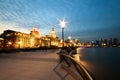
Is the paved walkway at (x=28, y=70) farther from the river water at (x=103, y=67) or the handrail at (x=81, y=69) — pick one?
the river water at (x=103, y=67)

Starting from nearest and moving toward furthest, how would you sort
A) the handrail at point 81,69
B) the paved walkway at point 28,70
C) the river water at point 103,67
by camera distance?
the handrail at point 81,69
the paved walkway at point 28,70
the river water at point 103,67

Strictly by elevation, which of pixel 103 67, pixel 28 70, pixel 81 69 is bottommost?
pixel 103 67

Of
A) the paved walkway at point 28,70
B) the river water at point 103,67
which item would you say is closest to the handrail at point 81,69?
the paved walkway at point 28,70

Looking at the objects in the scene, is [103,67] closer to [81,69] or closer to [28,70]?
[28,70]

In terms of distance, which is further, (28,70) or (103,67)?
(103,67)

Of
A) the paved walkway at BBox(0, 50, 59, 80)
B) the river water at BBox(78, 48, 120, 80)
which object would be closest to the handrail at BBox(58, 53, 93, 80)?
the paved walkway at BBox(0, 50, 59, 80)

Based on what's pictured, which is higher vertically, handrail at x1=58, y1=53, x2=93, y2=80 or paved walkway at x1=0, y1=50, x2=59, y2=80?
handrail at x1=58, y1=53, x2=93, y2=80

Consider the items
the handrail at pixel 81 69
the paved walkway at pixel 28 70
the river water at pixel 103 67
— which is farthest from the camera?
the river water at pixel 103 67

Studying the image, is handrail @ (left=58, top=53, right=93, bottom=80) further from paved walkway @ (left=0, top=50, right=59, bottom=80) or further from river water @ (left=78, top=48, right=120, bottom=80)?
river water @ (left=78, top=48, right=120, bottom=80)

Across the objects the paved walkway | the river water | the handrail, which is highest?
the handrail

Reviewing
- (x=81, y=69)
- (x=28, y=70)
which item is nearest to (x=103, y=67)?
(x=28, y=70)

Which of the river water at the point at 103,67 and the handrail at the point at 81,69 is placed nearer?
the handrail at the point at 81,69

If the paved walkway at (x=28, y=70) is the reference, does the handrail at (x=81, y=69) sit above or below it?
above

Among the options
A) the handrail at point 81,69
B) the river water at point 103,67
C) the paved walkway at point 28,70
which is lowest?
the river water at point 103,67
